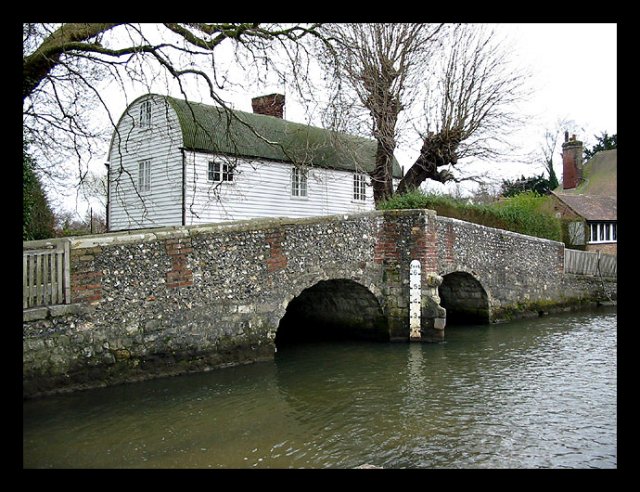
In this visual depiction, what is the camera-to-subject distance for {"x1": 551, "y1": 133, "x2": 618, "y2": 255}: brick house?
27384 mm

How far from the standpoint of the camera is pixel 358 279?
1270 cm

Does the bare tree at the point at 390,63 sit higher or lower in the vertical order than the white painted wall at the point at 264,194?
higher

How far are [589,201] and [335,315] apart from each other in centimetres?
2167

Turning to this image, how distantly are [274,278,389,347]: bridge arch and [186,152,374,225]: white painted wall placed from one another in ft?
13.7

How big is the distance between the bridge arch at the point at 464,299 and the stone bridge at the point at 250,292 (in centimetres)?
4

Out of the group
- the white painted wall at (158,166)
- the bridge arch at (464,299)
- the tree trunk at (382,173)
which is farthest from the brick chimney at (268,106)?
the bridge arch at (464,299)

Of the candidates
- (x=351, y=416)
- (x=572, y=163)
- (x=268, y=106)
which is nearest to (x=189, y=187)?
(x=268, y=106)

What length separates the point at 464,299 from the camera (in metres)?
16.6

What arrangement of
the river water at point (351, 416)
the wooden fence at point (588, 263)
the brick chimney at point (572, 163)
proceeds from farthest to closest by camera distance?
the brick chimney at point (572, 163), the wooden fence at point (588, 263), the river water at point (351, 416)

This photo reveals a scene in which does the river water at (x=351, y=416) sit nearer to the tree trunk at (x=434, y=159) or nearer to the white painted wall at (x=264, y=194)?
the white painted wall at (x=264, y=194)

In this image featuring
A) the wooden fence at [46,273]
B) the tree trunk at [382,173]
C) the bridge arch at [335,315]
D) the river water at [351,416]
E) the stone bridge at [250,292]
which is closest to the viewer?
the river water at [351,416]

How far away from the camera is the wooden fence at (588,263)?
64.8 ft

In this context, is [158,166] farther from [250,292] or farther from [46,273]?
[46,273]

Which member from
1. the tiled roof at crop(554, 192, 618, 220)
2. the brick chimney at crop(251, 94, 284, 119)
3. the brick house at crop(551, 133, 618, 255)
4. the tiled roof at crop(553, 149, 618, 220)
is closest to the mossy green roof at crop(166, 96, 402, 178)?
the brick chimney at crop(251, 94, 284, 119)
